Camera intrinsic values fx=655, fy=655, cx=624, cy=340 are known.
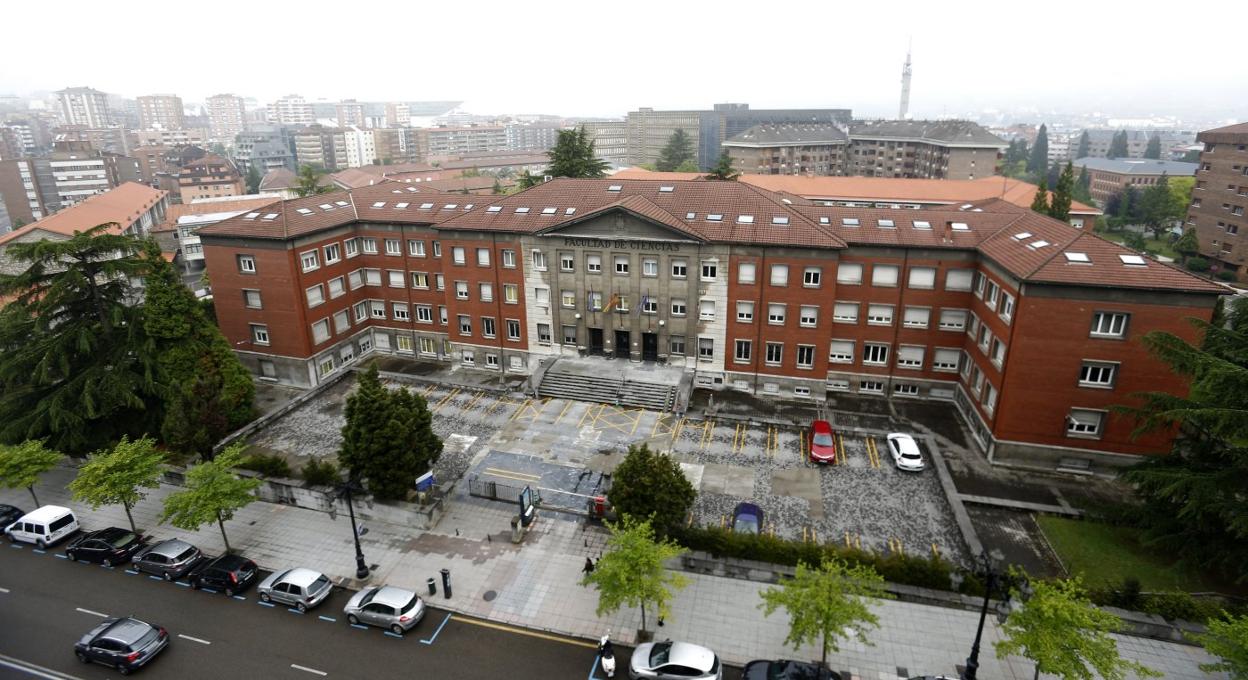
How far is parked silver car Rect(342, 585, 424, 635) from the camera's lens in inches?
1006

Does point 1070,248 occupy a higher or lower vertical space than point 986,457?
higher

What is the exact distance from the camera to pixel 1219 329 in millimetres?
27625

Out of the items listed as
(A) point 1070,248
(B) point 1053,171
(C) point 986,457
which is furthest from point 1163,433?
(B) point 1053,171

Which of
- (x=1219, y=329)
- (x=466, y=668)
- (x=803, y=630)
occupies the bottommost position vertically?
(x=466, y=668)

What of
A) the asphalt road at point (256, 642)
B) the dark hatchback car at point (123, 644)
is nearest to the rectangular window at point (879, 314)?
the asphalt road at point (256, 642)

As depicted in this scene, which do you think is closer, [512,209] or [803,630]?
[803,630]

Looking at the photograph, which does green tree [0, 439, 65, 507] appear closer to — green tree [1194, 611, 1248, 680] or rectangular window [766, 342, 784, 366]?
rectangular window [766, 342, 784, 366]

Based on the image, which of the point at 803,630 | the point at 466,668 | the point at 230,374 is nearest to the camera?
the point at 803,630

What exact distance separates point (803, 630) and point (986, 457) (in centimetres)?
2280

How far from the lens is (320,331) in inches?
1987

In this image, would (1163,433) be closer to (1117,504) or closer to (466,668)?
(1117,504)

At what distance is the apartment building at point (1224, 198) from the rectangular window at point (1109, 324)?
73231 millimetres

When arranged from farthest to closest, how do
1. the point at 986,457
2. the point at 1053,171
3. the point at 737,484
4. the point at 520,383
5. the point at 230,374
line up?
1. the point at 1053,171
2. the point at 520,383
3. the point at 230,374
4. the point at 986,457
5. the point at 737,484

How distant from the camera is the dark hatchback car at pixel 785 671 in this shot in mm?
22062
